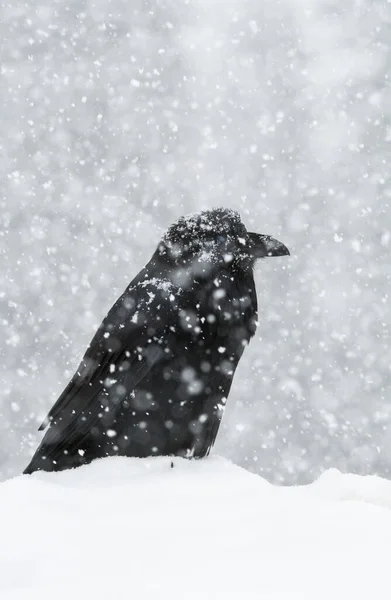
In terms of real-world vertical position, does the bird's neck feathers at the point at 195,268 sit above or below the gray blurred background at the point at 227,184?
below

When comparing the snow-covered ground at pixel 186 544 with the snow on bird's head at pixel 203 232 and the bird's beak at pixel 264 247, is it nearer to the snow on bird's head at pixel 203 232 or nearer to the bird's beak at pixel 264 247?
the snow on bird's head at pixel 203 232

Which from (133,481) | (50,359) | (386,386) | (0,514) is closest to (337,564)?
(0,514)

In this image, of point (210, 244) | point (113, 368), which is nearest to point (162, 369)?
point (113, 368)

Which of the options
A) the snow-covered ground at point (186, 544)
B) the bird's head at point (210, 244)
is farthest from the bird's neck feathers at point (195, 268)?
the snow-covered ground at point (186, 544)

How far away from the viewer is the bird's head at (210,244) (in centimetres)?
334

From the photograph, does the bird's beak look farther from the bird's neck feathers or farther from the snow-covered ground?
the snow-covered ground

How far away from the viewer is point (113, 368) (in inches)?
128

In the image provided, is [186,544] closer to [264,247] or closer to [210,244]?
[210,244]

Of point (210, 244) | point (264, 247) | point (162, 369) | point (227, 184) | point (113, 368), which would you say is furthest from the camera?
point (227, 184)

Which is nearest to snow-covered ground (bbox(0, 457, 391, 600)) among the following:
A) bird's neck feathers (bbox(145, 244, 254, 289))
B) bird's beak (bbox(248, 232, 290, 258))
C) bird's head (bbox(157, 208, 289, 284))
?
bird's neck feathers (bbox(145, 244, 254, 289))

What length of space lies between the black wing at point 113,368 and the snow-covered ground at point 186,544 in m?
1.17

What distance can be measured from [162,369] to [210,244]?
70 centimetres

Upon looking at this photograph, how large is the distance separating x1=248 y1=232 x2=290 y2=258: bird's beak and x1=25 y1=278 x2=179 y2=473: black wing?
1.84 feet

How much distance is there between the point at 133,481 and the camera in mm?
2191
